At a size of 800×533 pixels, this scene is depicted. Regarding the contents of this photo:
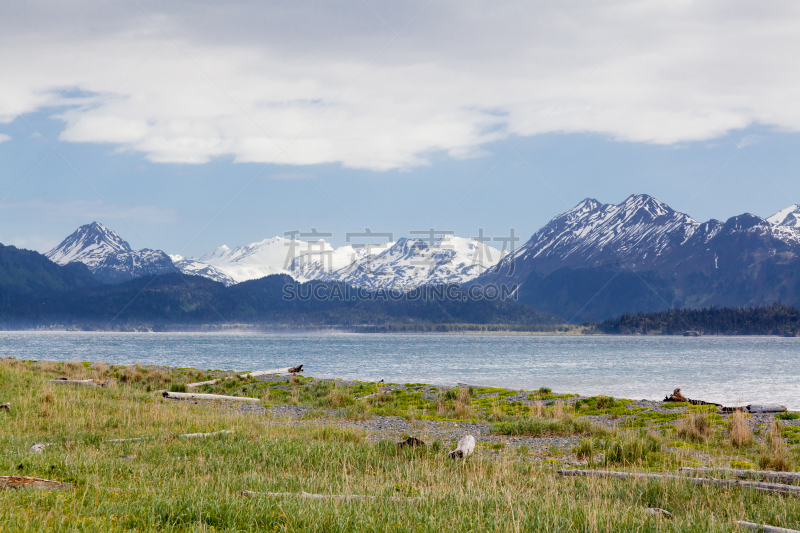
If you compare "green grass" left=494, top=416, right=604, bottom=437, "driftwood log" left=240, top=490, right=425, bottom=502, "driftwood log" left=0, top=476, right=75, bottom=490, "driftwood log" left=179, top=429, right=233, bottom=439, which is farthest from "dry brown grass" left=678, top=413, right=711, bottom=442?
"driftwood log" left=0, top=476, right=75, bottom=490

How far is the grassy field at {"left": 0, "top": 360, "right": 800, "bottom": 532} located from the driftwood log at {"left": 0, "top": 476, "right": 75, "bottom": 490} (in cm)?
34

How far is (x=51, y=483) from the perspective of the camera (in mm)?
8617

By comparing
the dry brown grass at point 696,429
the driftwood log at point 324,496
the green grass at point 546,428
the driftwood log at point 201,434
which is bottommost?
the green grass at point 546,428

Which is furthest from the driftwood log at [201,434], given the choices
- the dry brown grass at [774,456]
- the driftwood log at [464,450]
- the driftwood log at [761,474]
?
the dry brown grass at [774,456]

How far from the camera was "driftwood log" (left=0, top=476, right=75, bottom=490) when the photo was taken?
325 inches

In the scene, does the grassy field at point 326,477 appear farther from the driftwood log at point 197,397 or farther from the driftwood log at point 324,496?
the driftwood log at point 197,397

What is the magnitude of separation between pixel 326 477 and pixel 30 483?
4303 mm

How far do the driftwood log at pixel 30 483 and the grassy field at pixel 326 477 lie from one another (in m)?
0.34

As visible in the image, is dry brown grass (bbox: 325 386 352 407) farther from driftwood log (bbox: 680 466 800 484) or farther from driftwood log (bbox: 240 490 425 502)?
driftwood log (bbox: 240 490 425 502)

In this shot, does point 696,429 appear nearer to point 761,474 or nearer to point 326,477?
point 761,474

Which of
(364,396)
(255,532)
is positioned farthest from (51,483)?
(364,396)

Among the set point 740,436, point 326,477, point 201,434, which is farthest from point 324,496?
point 740,436

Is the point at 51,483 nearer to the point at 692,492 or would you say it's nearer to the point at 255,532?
the point at 255,532

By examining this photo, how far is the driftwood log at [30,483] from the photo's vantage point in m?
8.26
